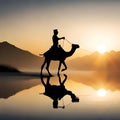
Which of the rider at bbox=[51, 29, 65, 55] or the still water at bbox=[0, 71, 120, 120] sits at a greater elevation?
the rider at bbox=[51, 29, 65, 55]

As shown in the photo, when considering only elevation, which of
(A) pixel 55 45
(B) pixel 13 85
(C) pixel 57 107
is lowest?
(C) pixel 57 107

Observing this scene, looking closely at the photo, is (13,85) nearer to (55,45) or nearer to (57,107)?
(55,45)

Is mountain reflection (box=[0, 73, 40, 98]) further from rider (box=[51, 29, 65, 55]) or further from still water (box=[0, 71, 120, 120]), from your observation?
rider (box=[51, 29, 65, 55])

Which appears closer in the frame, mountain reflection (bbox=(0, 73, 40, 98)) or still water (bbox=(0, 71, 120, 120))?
still water (bbox=(0, 71, 120, 120))

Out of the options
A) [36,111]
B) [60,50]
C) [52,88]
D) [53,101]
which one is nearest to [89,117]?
[36,111]

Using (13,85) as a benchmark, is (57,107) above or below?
below

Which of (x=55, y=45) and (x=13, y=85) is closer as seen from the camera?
(x=13, y=85)

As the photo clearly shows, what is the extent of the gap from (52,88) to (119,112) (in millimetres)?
6800

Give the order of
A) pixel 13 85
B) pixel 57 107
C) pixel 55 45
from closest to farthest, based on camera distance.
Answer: pixel 57 107
pixel 13 85
pixel 55 45

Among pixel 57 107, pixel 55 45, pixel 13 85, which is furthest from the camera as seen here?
pixel 55 45

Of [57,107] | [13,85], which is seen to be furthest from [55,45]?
[57,107]

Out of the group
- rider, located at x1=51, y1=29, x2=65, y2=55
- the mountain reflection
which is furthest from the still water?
rider, located at x1=51, y1=29, x2=65, y2=55

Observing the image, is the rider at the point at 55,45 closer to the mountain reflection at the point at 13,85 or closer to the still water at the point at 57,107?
the mountain reflection at the point at 13,85

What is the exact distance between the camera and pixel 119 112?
1180 centimetres
